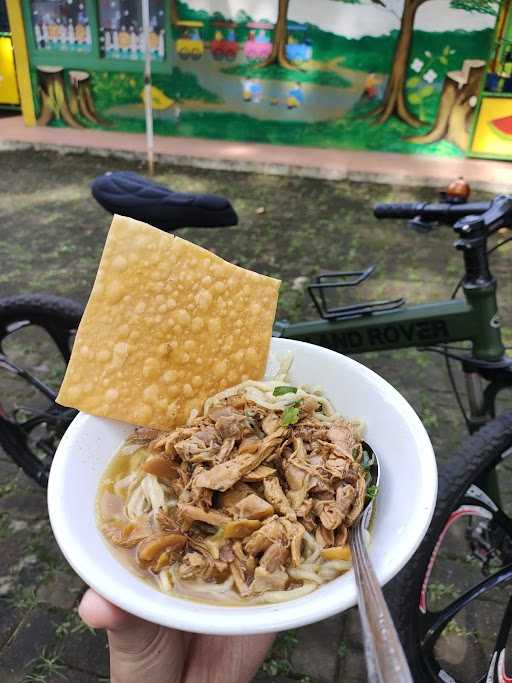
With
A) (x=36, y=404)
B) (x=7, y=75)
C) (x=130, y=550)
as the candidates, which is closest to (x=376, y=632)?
(x=130, y=550)

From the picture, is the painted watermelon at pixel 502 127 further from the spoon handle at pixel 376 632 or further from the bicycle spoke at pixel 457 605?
the spoon handle at pixel 376 632

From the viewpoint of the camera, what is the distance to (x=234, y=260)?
5.68 m

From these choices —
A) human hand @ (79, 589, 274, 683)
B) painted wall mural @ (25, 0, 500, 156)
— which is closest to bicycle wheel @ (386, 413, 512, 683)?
human hand @ (79, 589, 274, 683)

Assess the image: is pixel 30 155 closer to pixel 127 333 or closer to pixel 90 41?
pixel 90 41

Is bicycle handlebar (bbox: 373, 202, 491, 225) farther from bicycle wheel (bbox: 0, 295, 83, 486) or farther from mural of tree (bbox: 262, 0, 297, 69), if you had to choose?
mural of tree (bbox: 262, 0, 297, 69)

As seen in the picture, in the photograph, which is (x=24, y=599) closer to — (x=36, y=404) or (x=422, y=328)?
(x=36, y=404)

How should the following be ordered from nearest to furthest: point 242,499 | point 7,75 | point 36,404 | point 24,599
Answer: point 242,499, point 24,599, point 36,404, point 7,75

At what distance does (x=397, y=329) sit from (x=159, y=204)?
1357mm

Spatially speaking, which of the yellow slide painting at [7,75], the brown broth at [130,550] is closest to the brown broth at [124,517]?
the brown broth at [130,550]

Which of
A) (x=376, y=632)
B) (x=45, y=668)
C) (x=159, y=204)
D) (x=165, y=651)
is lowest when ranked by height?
(x=45, y=668)

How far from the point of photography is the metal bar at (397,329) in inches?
108

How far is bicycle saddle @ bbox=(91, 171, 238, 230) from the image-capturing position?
2.80m

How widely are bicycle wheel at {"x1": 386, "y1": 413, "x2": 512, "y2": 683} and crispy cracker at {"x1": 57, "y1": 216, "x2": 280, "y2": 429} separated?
0.88 meters

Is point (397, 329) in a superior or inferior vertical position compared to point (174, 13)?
inferior
